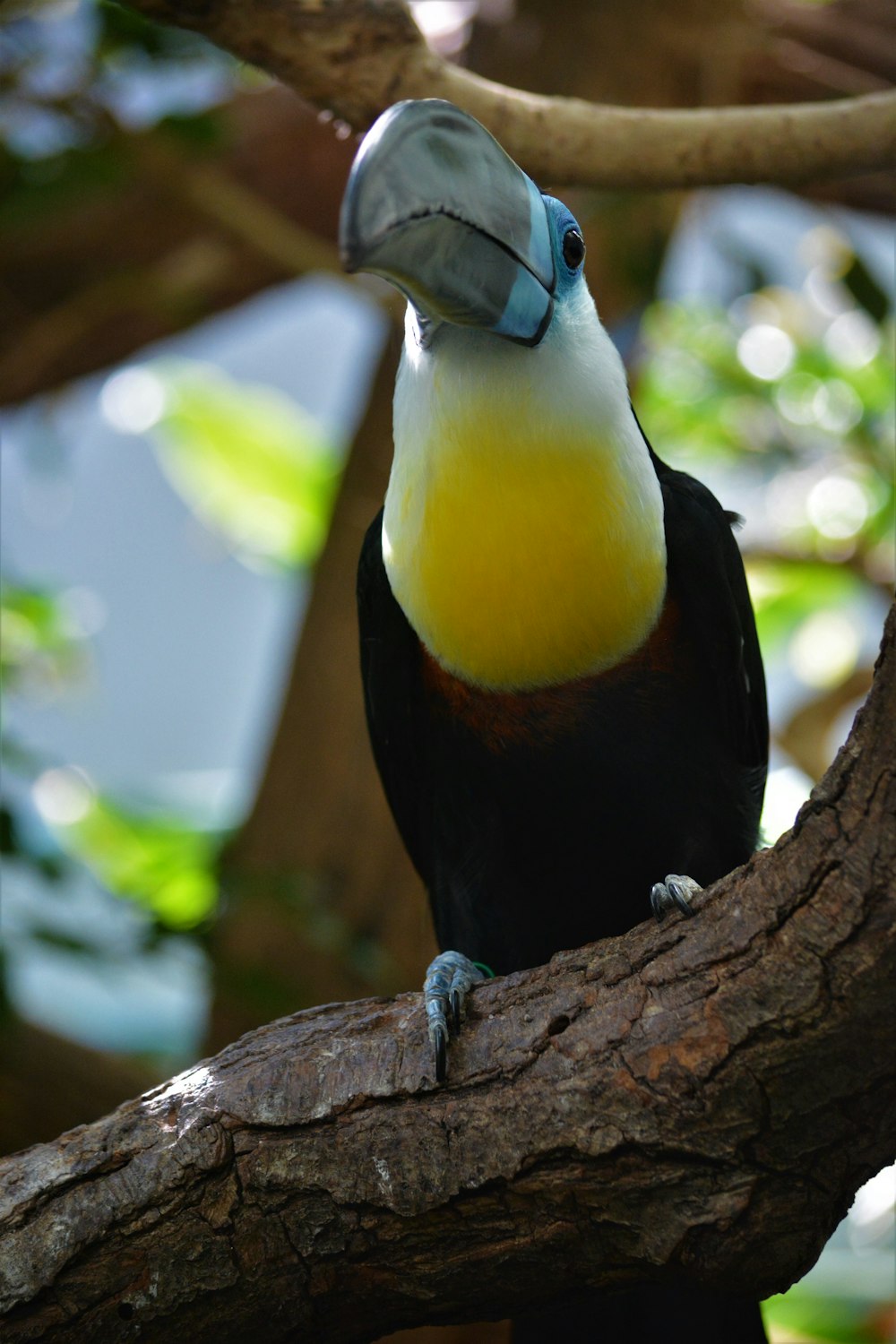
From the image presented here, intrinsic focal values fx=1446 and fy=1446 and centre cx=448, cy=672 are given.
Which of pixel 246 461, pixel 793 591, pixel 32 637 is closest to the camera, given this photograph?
pixel 32 637

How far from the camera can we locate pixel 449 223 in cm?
166

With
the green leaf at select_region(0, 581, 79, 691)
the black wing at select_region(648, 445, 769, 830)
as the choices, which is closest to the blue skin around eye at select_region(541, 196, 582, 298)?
the black wing at select_region(648, 445, 769, 830)

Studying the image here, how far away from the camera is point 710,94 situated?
11.7 feet

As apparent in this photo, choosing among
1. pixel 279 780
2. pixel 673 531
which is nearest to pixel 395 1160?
pixel 673 531

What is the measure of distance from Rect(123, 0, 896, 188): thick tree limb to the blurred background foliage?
0.49 feet

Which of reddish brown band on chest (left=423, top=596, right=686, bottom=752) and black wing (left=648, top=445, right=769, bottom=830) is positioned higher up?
black wing (left=648, top=445, right=769, bottom=830)

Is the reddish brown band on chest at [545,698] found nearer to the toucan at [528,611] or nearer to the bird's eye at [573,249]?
the toucan at [528,611]

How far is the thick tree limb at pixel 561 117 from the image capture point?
209cm

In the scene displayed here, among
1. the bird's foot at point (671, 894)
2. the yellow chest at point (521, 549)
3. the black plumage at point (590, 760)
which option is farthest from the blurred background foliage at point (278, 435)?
the bird's foot at point (671, 894)

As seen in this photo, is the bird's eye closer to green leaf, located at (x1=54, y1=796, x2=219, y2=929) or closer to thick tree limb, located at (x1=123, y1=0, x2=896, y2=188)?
thick tree limb, located at (x1=123, y1=0, x2=896, y2=188)

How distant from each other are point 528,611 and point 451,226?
516 mm

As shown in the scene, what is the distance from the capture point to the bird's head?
155 cm

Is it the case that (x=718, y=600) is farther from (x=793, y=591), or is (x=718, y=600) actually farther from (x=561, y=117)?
(x=793, y=591)

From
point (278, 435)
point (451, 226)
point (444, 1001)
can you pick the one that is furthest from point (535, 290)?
point (278, 435)
